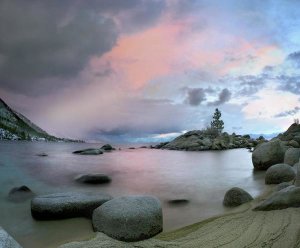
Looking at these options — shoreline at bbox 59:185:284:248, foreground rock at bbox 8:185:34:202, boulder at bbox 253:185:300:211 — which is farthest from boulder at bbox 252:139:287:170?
foreground rock at bbox 8:185:34:202

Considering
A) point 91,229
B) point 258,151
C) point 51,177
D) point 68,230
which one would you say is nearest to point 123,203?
point 91,229

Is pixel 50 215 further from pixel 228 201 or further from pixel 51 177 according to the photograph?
pixel 51 177

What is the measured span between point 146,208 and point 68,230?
234 centimetres

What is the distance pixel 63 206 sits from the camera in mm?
9008

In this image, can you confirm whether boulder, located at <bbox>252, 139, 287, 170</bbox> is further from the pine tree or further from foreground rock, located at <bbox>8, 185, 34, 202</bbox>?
the pine tree

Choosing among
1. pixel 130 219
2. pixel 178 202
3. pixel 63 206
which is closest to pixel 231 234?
pixel 130 219

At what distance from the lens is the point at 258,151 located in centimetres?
1988

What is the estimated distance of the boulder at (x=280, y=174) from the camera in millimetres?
12784

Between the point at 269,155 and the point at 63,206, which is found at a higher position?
the point at 269,155

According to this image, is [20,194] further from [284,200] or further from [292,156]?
[292,156]

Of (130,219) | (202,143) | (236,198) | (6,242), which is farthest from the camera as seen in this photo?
(202,143)

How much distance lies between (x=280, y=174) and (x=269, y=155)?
6101 mm

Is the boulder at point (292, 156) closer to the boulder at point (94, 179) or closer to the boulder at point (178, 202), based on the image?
the boulder at point (178, 202)

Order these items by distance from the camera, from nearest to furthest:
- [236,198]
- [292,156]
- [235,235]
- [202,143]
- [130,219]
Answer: [235,235]
[130,219]
[236,198]
[292,156]
[202,143]
